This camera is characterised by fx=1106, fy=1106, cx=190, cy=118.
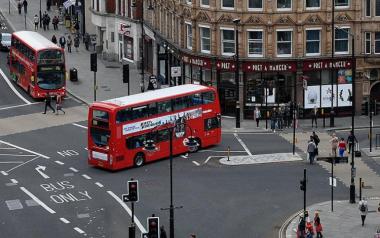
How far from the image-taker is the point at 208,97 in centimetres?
7412

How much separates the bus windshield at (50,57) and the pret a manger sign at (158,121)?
20.5 metres

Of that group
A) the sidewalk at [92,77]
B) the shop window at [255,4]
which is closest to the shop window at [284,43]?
the shop window at [255,4]

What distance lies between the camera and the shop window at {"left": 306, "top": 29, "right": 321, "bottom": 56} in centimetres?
8312

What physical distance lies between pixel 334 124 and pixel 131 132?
1951 cm

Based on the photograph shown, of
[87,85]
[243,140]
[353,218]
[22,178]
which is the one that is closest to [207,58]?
[243,140]

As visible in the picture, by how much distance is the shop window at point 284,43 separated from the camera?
83.0 meters

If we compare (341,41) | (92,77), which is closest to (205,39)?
(341,41)

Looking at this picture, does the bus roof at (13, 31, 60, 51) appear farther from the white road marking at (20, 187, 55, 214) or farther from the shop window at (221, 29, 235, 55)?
the white road marking at (20, 187, 55, 214)

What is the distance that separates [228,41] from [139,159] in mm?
17665

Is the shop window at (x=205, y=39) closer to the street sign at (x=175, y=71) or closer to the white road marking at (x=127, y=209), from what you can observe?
the street sign at (x=175, y=71)

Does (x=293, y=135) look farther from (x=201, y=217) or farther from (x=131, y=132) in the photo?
(x=201, y=217)

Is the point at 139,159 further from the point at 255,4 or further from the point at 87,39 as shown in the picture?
the point at 87,39

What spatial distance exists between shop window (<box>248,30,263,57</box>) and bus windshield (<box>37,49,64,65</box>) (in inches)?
643

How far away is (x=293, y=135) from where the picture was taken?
245ft
